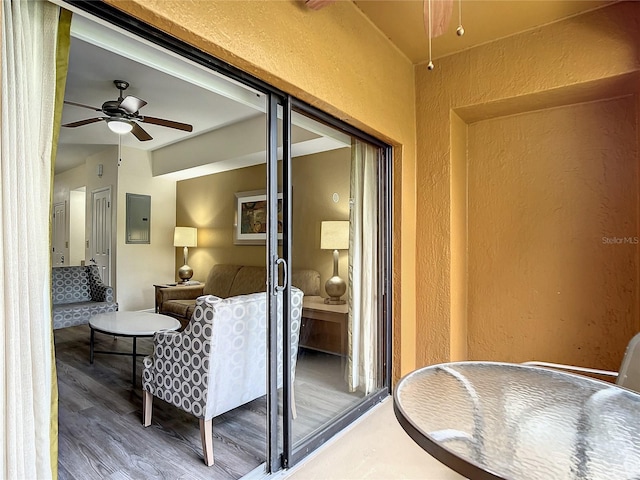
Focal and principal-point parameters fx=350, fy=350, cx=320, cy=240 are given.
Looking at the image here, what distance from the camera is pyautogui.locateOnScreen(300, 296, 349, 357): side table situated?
2162 mm

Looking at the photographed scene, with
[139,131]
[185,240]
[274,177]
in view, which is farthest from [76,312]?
[274,177]

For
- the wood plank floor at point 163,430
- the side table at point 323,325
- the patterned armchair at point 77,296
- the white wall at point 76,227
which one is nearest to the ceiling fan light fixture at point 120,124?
the patterned armchair at point 77,296

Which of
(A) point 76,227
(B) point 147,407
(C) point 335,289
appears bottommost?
(B) point 147,407

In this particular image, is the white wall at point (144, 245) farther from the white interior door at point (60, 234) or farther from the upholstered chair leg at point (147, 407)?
the upholstered chair leg at point (147, 407)

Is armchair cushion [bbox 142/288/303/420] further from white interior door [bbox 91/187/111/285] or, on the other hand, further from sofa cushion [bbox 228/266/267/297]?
white interior door [bbox 91/187/111/285]

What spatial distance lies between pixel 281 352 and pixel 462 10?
2.31 metres

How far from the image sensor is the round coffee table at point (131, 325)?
3000mm

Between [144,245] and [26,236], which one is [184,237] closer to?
[144,245]

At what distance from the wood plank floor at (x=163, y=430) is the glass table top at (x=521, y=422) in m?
0.99

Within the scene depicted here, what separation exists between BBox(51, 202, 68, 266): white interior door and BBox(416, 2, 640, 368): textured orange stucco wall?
6.99m

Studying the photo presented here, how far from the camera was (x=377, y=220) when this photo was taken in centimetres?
271

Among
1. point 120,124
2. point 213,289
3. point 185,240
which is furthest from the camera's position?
point 185,240

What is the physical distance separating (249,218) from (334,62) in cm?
298

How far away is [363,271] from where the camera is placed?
2627 mm
